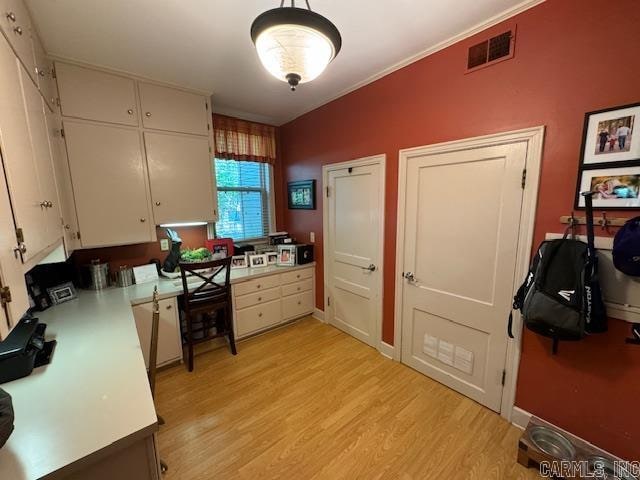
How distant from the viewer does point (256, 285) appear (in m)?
2.87

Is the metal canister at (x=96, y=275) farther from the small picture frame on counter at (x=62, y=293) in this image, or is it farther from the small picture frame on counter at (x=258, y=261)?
the small picture frame on counter at (x=258, y=261)

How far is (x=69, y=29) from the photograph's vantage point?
5.44 feet

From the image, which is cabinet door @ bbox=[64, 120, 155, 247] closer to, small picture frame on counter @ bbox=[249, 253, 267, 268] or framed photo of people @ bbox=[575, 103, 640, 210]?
small picture frame on counter @ bbox=[249, 253, 267, 268]

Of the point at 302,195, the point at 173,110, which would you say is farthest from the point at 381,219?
the point at 173,110

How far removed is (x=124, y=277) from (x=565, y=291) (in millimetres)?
3305

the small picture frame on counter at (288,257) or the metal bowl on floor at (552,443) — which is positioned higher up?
the small picture frame on counter at (288,257)

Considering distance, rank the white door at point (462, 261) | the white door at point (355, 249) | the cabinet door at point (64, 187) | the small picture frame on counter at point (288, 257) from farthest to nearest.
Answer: the small picture frame on counter at point (288, 257), the white door at point (355, 249), the cabinet door at point (64, 187), the white door at point (462, 261)

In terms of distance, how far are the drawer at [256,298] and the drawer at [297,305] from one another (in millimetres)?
167

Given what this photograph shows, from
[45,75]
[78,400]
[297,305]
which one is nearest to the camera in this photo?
[78,400]

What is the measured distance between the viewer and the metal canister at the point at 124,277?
242cm

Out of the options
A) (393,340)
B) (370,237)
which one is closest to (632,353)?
(393,340)

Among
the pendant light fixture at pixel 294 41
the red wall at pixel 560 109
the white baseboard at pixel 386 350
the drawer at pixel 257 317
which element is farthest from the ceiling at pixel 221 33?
the white baseboard at pixel 386 350

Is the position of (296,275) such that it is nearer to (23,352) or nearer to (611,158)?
(23,352)

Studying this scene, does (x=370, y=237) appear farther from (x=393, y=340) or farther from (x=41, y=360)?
(x=41, y=360)
